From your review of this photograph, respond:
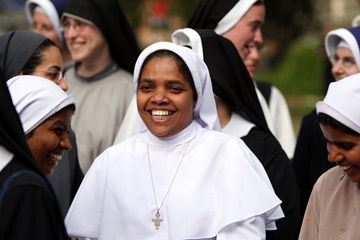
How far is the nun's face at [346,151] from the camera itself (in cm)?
539

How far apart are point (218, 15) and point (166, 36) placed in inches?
1255

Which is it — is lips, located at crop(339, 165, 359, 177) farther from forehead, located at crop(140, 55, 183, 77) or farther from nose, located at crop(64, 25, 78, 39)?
nose, located at crop(64, 25, 78, 39)

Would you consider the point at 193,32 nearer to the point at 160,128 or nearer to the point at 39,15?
the point at 160,128

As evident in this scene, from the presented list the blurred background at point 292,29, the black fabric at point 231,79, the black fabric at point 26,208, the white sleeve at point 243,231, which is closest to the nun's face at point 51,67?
the black fabric at point 231,79

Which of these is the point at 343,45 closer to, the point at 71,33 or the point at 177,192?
the point at 71,33

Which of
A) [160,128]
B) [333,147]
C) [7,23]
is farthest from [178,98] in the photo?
[7,23]

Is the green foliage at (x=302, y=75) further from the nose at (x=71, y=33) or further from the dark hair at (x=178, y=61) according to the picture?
the dark hair at (x=178, y=61)

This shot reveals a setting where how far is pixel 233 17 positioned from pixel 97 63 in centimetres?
→ 114

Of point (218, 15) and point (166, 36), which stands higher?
point (218, 15)

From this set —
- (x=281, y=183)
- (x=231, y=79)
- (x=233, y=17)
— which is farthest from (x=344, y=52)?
(x=281, y=183)

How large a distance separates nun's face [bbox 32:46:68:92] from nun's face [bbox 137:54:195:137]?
0.93 metres

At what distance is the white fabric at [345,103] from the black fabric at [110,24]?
10.8 feet

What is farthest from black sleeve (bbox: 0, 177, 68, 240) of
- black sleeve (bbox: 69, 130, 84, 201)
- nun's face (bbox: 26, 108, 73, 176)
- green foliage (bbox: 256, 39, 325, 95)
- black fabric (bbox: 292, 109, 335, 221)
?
green foliage (bbox: 256, 39, 325, 95)

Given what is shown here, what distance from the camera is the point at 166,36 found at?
40.0m
